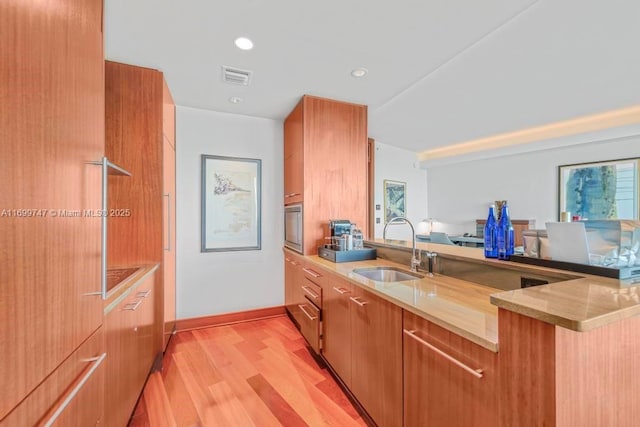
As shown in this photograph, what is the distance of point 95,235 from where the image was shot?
1.01 metres

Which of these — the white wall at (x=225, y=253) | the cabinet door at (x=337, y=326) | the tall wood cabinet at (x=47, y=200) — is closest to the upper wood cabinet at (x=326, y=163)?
the white wall at (x=225, y=253)

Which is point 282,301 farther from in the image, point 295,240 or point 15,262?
point 15,262

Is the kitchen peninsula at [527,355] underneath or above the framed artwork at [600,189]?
underneath

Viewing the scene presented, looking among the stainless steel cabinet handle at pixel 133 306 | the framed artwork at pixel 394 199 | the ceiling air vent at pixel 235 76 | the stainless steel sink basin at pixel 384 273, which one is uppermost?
the ceiling air vent at pixel 235 76

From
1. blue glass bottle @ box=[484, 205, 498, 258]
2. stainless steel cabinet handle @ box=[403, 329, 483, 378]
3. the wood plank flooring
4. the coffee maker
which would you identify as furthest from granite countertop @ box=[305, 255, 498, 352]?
the wood plank flooring

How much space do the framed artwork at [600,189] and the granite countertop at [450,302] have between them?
4.33 m

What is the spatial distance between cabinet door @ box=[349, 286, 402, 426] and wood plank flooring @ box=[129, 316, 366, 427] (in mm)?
275

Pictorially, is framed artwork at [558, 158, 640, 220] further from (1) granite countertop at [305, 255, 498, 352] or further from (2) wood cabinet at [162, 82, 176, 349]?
(2) wood cabinet at [162, 82, 176, 349]

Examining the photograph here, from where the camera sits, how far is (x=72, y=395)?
0.81m

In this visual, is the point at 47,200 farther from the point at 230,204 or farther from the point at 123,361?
the point at 230,204

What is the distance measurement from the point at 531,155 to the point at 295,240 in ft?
17.0

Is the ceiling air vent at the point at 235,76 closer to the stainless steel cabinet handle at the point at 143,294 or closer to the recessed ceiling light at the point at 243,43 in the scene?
the recessed ceiling light at the point at 243,43

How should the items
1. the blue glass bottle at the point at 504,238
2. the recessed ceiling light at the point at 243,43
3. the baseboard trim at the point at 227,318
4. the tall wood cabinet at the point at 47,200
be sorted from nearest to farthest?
1. the tall wood cabinet at the point at 47,200
2. the blue glass bottle at the point at 504,238
3. the recessed ceiling light at the point at 243,43
4. the baseboard trim at the point at 227,318

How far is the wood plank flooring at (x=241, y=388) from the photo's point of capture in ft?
5.56
